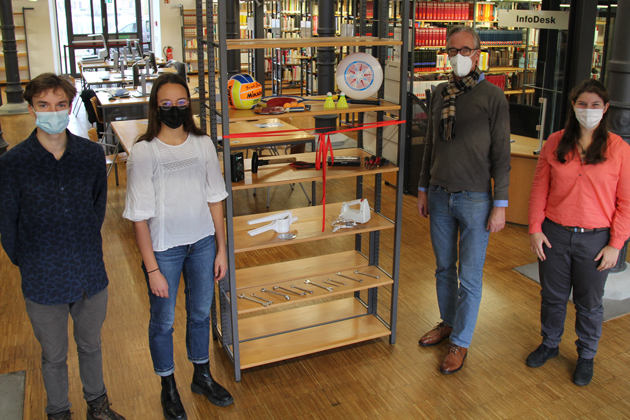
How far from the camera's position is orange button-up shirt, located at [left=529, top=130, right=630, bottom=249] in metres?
2.73

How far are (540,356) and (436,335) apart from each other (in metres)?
0.58

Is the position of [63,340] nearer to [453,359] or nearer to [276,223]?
[276,223]

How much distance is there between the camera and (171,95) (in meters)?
2.36

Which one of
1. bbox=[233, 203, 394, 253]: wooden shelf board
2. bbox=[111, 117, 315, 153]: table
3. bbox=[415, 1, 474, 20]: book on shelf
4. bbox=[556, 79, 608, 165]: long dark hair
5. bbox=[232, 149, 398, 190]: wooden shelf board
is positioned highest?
bbox=[415, 1, 474, 20]: book on shelf

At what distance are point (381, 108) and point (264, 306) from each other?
123 centimetres

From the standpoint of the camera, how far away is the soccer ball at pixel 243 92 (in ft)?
9.34

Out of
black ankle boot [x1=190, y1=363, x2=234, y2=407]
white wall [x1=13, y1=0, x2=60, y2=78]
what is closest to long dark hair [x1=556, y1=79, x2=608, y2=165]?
black ankle boot [x1=190, y1=363, x2=234, y2=407]

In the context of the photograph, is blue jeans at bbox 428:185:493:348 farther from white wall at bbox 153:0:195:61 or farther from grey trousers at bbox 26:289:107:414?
white wall at bbox 153:0:195:61

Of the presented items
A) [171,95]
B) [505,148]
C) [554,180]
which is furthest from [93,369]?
[554,180]

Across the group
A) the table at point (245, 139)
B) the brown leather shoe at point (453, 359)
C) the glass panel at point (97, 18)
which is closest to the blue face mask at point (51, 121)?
the brown leather shoe at point (453, 359)

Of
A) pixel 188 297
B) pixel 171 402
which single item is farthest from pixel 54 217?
pixel 171 402

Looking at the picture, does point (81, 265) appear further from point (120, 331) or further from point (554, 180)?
point (554, 180)

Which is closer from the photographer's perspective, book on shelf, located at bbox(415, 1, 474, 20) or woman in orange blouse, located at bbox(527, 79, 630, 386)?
woman in orange blouse, located at bbox(527, 79, 630, 386)

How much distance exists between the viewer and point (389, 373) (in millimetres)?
3109
